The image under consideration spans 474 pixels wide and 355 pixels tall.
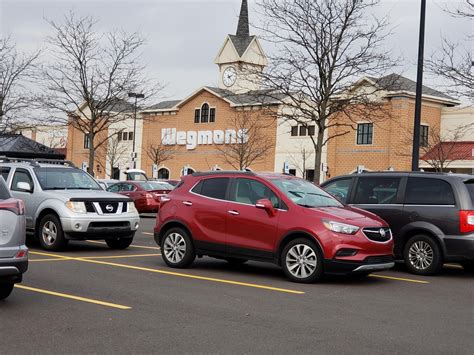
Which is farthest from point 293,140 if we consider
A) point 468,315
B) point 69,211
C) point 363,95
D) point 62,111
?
point 468,315

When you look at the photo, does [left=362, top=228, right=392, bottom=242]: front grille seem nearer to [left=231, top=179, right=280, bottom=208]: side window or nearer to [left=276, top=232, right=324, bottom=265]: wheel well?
[left=276, top=232, right=324, bottom=265]: wheel well

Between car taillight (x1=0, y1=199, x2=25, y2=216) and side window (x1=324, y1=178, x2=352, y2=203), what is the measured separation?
6667 mm

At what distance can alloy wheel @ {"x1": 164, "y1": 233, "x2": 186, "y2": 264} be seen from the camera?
11.3 metres

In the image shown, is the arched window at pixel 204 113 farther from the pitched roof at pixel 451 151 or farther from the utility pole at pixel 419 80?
the utility pole at pixel 419 80

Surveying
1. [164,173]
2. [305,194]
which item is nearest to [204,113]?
[164,173]

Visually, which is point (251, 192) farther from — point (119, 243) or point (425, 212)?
point (119, 243)

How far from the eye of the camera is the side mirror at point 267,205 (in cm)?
1021

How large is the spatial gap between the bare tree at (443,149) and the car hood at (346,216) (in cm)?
3417

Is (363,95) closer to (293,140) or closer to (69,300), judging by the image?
(69,300)

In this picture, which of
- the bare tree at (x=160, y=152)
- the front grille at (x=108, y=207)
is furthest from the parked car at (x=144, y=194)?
the bare tree at (x=160, y=152)

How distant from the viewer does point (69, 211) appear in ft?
43.0

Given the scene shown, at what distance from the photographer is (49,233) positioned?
13.4m

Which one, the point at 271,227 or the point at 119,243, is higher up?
the point at 271,227

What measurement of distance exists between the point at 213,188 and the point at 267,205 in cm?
135
